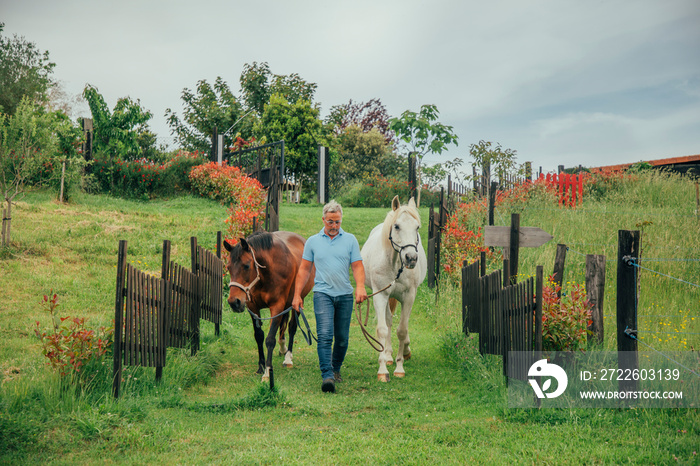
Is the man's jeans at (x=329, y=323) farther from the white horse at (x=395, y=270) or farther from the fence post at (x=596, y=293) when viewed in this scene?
the fence post at (x=596, y=293)

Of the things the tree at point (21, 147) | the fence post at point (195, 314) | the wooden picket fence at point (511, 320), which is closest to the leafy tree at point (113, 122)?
the tree at point (21, 147)

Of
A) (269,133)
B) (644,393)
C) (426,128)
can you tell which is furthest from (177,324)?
(269,133)

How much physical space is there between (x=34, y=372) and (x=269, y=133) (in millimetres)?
24820

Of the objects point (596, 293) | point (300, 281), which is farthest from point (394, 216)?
point (596, 293)

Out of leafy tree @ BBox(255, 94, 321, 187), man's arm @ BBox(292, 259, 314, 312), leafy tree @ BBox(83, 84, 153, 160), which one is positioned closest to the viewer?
man's arm @ BBox(292, 259, 314, 312)

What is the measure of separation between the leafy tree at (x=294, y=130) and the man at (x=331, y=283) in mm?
22771

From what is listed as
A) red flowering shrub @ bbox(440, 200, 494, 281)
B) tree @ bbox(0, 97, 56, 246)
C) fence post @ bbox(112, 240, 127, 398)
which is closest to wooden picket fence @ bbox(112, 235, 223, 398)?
fence post @ bbox(112, 240, 127, 398)

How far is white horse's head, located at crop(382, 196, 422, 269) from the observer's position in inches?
238

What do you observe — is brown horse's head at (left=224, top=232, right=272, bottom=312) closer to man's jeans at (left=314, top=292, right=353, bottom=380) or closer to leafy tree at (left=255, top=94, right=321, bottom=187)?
man's jeans at (left=314, top=292, right=353, bottom=380)

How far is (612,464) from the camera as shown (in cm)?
348

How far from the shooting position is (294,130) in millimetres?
28578

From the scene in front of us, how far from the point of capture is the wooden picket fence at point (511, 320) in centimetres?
488

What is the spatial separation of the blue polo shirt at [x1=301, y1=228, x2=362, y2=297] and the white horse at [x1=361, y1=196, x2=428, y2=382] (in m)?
0.60

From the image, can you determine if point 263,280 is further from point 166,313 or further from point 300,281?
point 166,313
